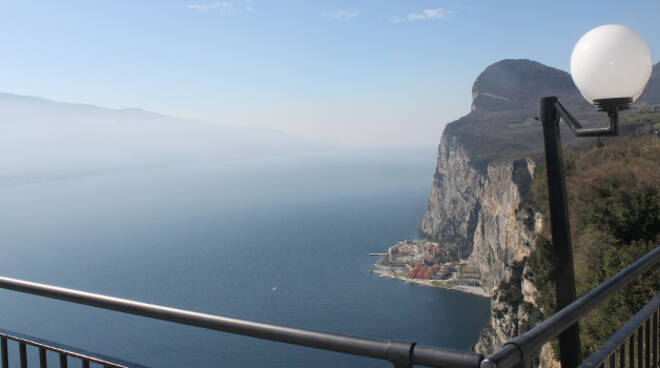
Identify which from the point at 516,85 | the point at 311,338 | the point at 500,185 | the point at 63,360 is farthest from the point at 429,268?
the point at 311,338

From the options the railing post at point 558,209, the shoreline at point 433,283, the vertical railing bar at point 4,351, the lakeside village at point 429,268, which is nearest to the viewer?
the vertical railing bar at point 4,351

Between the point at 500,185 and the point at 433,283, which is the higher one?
the point at 500,185

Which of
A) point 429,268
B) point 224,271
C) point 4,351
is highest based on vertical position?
point 4,351

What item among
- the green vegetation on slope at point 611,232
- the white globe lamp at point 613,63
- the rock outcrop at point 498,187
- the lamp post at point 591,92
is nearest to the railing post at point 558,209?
the lamp post at point 591,92

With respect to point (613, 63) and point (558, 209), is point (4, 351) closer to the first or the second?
point (558, 209)

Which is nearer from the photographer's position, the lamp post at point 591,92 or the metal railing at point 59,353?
the metal railing at point 59,353

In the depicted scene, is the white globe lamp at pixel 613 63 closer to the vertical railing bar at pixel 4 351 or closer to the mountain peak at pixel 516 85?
the vertical railing bar at pixel 4 351

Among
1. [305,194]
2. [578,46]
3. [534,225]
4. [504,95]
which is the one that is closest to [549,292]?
[534,225]

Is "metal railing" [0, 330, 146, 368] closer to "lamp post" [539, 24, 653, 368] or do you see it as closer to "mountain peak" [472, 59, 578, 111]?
"lamp post" [539, 24, 653, 368]
